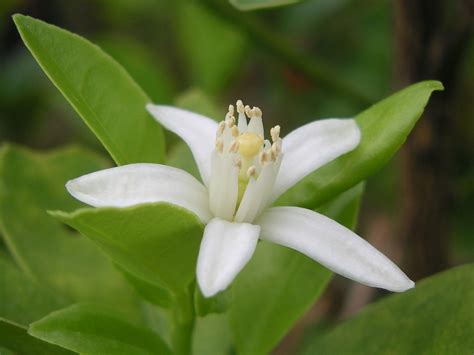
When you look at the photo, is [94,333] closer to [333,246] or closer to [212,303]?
[212,303]

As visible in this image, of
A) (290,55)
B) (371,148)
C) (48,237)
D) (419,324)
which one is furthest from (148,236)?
(290,55)

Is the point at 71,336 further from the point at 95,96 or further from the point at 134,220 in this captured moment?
the point at 95,96

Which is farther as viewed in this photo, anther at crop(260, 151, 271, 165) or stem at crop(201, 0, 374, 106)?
stem at crop(201, 0, 374, 106)

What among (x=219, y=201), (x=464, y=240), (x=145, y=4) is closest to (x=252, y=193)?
(x=219, y=201)

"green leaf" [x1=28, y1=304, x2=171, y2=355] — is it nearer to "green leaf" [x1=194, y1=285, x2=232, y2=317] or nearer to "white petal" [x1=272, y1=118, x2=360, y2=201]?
"green leaf" [x1=194, y1=285, x2=232, y2=317]

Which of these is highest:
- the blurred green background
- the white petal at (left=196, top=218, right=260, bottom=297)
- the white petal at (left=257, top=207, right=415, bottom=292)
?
the white petal at (left=196, top=218, right=260, bottom=297)

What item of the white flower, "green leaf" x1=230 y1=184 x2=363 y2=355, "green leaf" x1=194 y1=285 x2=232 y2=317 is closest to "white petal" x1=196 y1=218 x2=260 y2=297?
the white flower
